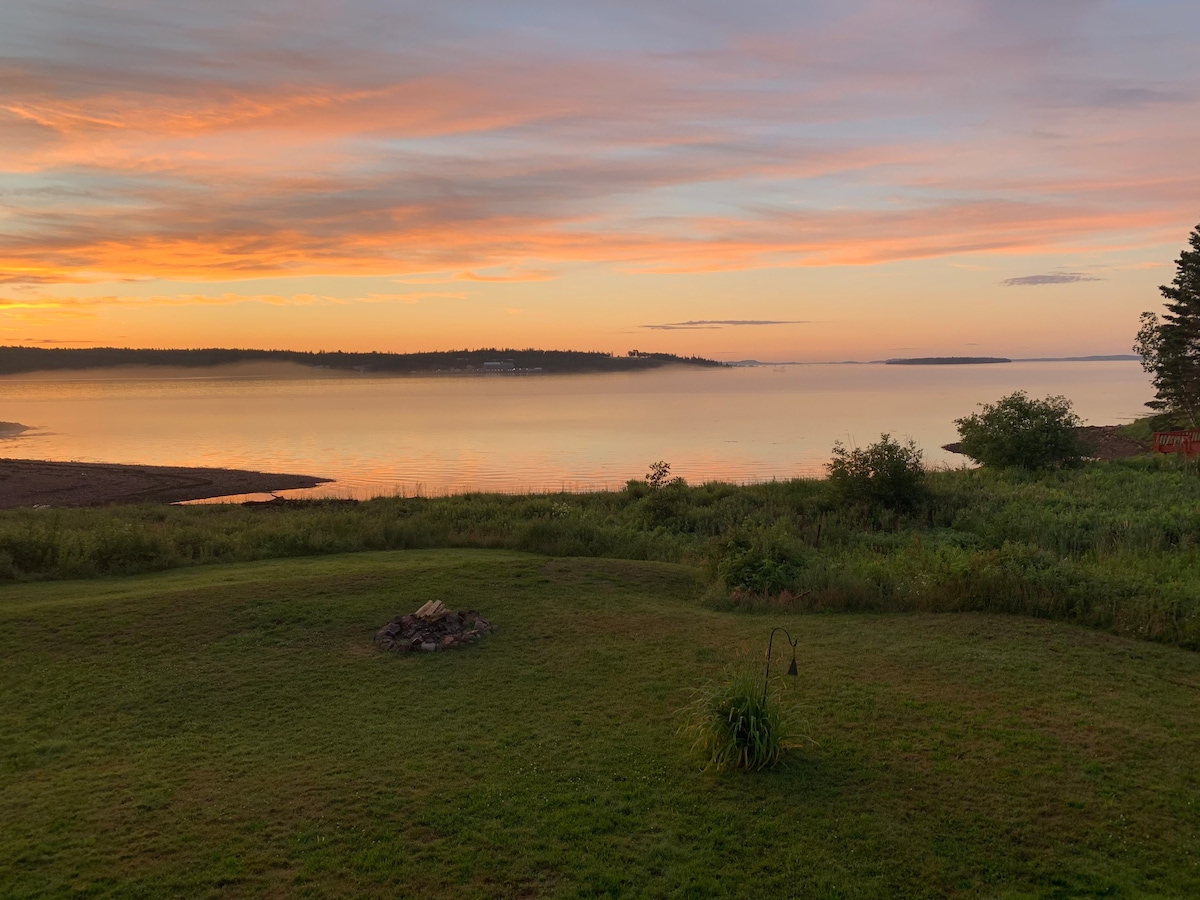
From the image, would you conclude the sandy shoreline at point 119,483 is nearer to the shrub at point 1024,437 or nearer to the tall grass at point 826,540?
the tall grass at point 826,540

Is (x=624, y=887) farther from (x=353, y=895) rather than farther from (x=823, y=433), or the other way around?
(x=823, y=433)

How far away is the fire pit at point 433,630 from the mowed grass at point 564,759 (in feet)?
1.00

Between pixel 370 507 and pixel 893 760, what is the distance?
922 inches

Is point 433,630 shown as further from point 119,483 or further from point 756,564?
point 119,483

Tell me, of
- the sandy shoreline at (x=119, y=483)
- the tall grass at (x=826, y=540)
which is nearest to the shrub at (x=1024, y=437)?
the tall grass at (x=826, y=540)

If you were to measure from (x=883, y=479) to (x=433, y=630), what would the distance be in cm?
1794

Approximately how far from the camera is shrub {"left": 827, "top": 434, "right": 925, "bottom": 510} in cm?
2527

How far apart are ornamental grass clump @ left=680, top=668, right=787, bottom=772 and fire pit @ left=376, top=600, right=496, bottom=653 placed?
4.03 meters

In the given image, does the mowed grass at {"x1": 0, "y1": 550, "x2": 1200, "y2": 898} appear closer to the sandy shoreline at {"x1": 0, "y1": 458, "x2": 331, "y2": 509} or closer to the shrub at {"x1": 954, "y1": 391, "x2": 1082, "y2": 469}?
the shrub at {"x1": 954, "y1": 391, "x2": 1082, "y2": 469}

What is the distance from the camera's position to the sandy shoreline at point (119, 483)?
3944 centimetres

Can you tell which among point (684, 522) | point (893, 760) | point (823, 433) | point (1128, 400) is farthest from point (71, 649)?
point (1128, 400)

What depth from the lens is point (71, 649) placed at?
10.5m

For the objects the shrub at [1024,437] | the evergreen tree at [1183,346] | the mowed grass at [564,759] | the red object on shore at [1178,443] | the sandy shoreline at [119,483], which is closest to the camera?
the mowed grass at [564,759]

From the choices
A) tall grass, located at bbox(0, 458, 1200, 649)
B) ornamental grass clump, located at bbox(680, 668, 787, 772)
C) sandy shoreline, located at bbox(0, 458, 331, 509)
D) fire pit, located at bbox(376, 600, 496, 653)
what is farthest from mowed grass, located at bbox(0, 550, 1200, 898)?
sandy shoreline, located at bbox(0, 458, 331, 509)
